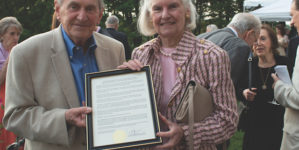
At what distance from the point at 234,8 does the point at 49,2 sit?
1403 cm

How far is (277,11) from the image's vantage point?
347 inches

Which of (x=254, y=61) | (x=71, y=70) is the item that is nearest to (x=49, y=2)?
(x=254, y=61)

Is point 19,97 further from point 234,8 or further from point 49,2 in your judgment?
point 234,8

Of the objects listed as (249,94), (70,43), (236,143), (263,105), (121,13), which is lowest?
(236,143)

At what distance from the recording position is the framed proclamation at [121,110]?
1766 millimetres

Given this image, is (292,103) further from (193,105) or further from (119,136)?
(119,136)

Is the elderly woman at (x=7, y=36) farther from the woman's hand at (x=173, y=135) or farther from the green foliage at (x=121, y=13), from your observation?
the green foliage at (x=121, y=13)

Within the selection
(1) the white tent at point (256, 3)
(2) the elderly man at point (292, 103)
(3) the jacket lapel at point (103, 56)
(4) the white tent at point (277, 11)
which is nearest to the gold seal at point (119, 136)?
(3) the jacket lapel at point (103, 56)

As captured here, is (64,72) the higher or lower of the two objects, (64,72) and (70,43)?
the lower

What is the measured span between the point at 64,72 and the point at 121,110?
0.53 metres

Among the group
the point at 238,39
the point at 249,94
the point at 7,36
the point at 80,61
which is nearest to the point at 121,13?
the point at 7,36

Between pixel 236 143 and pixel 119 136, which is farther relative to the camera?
pixel 236 143

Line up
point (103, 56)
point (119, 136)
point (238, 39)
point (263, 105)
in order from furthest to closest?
point (263, 105) → point (238, 39) → point (103, 56) → point (119, 136)

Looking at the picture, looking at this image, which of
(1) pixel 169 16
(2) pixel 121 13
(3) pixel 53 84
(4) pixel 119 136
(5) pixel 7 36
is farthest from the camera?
(2) pixel 121 13
